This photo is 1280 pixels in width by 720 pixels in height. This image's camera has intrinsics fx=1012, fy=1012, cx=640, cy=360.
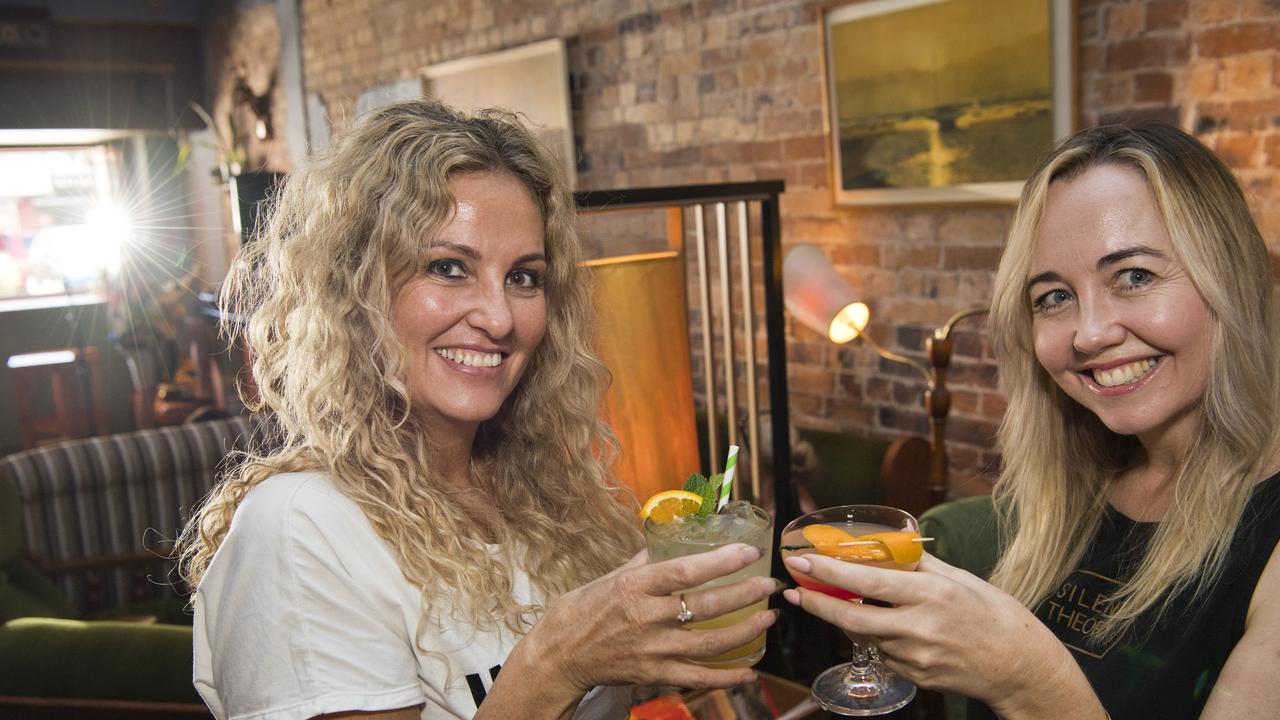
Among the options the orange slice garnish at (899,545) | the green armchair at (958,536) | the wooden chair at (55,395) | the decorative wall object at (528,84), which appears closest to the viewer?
the orange slice garnish at (899,545)

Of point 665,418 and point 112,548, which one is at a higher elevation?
point 665,418

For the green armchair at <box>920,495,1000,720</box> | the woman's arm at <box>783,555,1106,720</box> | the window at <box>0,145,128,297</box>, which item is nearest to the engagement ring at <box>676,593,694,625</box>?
the woman's arm at <box>783,555,1106,720</box>

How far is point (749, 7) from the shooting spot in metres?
3.76

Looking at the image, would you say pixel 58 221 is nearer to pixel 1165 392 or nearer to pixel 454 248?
pixel 454 248

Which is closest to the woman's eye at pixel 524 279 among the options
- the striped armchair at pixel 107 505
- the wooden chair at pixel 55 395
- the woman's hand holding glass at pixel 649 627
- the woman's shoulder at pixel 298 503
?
the woman's shoulder at pixel 298 503

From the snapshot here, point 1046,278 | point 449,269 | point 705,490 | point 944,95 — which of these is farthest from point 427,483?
point 944,95

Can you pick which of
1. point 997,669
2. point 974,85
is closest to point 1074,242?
point 997,669

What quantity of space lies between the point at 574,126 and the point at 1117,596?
146 inches

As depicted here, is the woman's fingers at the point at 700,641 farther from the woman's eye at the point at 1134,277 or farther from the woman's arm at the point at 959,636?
the woman's eye at the point at 1134,277

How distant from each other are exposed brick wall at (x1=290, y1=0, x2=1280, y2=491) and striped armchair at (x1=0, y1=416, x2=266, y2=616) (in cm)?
204

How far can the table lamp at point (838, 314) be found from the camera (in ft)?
9.27

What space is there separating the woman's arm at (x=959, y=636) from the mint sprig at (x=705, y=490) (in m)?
0.11

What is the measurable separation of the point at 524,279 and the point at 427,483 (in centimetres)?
32

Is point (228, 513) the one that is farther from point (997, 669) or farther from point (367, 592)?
point (997, 669)
